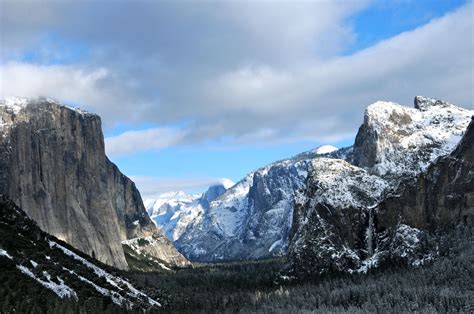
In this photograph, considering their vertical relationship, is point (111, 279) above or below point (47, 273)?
below

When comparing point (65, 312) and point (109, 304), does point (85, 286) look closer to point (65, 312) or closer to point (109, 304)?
point (109, 304)

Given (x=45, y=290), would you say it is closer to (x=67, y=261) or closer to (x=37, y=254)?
(x=37, y=254)

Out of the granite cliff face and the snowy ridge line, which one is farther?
the snowy ridge line

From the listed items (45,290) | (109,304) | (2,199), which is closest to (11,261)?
(45,290)

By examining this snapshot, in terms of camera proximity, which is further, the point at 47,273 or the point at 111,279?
the point at 111,279

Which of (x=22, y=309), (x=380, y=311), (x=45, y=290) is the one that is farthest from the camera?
(x=380, y=311)

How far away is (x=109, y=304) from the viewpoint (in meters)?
141

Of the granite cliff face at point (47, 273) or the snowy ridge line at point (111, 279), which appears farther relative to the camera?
the snowy ridge line at point (111, 279)

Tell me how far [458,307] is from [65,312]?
459 ft

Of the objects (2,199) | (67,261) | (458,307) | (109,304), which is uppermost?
(2,199)

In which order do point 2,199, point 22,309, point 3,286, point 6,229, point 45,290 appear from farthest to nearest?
point 2,199
point 6,229
point 45,290
point 3,286
point 22,309

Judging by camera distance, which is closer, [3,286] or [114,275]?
[3,286]

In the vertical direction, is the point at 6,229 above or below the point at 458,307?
above

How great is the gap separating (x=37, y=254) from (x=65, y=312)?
36.4 meters
